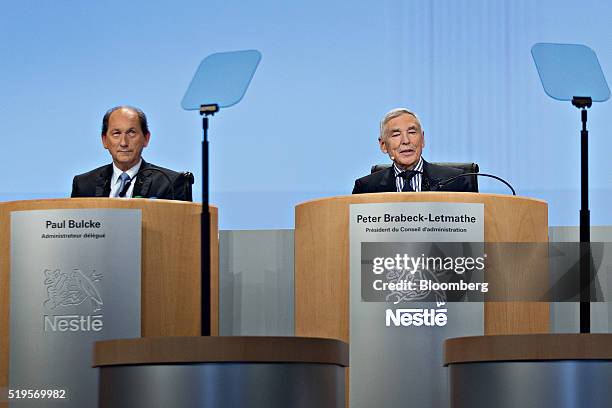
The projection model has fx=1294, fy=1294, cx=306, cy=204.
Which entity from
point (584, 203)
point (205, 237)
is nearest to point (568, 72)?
point (584, 203)

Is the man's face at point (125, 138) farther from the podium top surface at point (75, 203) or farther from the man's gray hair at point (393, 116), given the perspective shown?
the man's gray hair at point (393, 116)

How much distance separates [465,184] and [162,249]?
3.81 feet

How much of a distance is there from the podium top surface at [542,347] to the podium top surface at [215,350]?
362 millimetres

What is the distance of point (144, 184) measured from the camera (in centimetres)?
475

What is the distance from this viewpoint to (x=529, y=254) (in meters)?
4.01

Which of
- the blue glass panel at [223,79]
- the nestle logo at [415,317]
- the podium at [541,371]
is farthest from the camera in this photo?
the nestle logo at [415,317]

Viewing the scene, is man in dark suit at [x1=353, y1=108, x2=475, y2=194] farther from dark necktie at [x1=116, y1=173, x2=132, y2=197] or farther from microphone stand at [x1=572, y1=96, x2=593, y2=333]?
microphone stand at [x1=572, y1=96, x2=593, y2=333]

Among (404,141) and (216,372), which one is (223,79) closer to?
(216,372)

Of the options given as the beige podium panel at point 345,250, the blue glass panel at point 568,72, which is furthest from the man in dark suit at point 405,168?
the blue glass panel at point 568,72

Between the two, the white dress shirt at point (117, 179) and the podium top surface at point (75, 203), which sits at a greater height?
the white dress shirt at point (117, 179)

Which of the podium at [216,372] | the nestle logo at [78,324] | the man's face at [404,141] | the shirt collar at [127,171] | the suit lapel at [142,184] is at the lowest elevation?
the podium at [216,372]

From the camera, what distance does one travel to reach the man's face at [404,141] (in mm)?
4812

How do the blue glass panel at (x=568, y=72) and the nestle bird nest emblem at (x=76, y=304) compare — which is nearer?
the blue glass panel at (x=568, y=72)

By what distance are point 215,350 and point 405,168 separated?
2243mm
